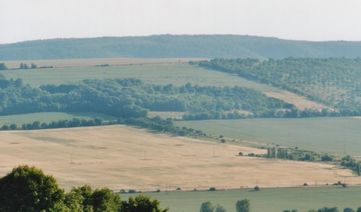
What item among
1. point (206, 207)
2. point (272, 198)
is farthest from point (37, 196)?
point (272, 198)

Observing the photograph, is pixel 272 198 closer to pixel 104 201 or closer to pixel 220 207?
pixel 220 207

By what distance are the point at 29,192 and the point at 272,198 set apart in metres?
79.9

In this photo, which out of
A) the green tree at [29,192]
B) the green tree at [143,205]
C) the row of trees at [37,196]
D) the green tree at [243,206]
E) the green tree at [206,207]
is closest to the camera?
the green tree at [29,192]

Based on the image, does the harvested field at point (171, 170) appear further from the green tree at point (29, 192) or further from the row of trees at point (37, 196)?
the green tree at point (29, 192)

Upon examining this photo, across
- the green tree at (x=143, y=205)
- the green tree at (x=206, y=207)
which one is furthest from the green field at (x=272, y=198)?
the green tree at (x=143, y=205)

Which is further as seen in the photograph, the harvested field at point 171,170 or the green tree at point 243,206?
the harvested field at point 171,170

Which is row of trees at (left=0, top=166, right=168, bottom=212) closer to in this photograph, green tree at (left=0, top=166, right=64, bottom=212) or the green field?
green tree at (left=0, top=166, right=64, bottom=212)

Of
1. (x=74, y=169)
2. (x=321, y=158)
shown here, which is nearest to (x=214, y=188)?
(x=74, y=169)

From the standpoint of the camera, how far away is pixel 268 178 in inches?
6949

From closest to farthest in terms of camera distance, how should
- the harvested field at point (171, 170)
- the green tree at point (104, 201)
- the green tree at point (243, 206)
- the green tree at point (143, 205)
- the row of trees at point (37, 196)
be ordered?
the row of trees at point (37, 196) < the green tree at point (143, 205) < the green tree at point (104, 201) < the green tree at point (243, 206) < the harvested field at point (171, 170)

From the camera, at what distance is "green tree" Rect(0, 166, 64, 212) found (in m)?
82.0

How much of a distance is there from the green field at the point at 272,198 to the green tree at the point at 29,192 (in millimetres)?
62721

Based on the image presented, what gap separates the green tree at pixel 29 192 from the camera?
82.0 m

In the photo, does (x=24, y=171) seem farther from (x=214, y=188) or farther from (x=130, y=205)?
(x=214, y=188)
